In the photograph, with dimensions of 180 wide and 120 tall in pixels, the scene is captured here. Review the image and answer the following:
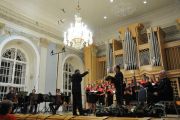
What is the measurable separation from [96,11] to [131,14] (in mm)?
1904

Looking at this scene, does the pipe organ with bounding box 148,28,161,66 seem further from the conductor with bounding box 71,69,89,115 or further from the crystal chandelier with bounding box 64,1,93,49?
the conductor with bounding box 71,69,89,115

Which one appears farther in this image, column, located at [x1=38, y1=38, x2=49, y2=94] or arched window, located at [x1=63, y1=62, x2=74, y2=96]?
arched window, located at [x1=63, y1=62, x2=74, y2=96]

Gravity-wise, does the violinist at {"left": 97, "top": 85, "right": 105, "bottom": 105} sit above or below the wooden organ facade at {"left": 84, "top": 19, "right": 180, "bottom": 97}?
below

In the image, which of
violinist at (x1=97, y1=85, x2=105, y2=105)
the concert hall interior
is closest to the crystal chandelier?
the concert hall interior

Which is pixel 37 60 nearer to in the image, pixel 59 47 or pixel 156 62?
pixel 59 47

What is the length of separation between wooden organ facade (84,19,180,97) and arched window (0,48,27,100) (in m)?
4.41

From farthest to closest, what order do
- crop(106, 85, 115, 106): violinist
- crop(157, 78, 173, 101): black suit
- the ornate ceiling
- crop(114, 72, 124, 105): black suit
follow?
the ornate ceiling
crop(106, 85, 115, 106): violinist
crop(114, 72, 124, 105): black suit
crop(157, 78, 173, 101): black suit

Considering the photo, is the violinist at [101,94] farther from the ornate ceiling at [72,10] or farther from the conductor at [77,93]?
the ornate ceiling at [72,10]

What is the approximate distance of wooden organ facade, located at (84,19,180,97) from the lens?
8367 mm

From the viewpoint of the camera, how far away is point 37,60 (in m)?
9.38

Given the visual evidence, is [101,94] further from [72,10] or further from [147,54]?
[72,10]

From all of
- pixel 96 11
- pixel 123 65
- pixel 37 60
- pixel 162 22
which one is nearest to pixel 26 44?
pixel 37 60

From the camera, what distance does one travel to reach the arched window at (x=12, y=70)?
A: 844 centimetres

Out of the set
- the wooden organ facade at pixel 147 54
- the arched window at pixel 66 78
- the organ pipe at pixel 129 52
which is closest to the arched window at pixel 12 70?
the arched window at pixel 66 78
